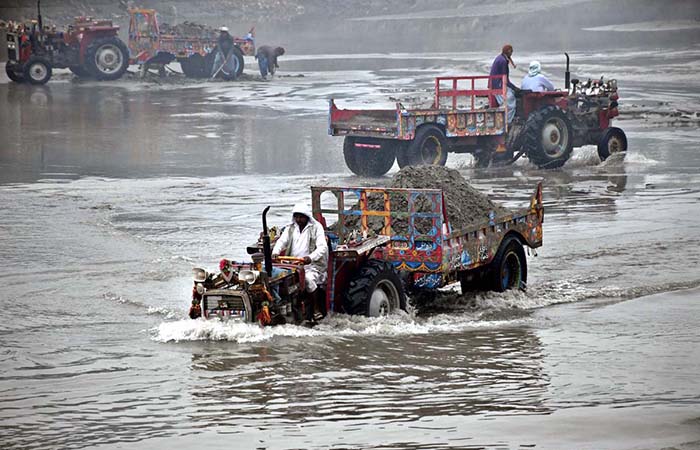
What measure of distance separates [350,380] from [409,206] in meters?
2.43

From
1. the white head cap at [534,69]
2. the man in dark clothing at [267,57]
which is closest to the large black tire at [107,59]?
the man in dark clothing at [267,57]

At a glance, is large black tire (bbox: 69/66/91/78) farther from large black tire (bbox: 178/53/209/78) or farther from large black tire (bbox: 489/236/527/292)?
large black tire (bbox: 489/236/527/292)

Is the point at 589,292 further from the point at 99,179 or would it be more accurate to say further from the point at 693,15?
the point at 693,15

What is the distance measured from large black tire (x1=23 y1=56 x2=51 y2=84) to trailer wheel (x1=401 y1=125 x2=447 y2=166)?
20999 millimetres

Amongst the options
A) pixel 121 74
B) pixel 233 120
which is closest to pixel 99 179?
pixel 233 120

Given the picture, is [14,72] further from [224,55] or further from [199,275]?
[199,275]

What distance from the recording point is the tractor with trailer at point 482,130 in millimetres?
22375

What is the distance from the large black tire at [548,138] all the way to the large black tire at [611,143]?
2.99ft

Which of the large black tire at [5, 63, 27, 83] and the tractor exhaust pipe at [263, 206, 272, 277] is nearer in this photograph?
the tractor exhaust pipe at [263, 206, 272, 277]

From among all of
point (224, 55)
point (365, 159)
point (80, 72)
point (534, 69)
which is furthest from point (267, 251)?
point (80, 72)

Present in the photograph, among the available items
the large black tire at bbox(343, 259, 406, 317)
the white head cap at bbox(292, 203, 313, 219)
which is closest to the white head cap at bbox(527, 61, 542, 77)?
the large black tire at bbox(343, 259, 406, 317)

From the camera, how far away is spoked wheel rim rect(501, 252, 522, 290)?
44.4 feet

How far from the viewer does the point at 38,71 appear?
40438 millimetres

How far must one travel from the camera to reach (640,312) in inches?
507
